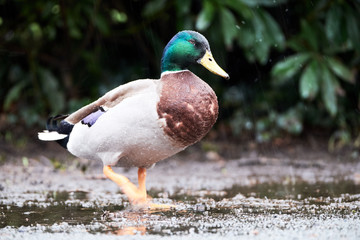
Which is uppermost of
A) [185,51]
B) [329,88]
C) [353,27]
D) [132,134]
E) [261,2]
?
[261,2]

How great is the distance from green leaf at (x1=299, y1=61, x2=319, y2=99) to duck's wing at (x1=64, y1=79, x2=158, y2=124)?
280 cm

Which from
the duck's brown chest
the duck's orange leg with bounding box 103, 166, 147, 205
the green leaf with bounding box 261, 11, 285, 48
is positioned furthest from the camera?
the green leaf with bounding box 261, 11, 285, 48

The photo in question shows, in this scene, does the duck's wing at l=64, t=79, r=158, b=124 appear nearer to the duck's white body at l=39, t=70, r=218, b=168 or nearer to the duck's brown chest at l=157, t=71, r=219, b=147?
the duck's white body at l=39, t=70, r=218, b=168

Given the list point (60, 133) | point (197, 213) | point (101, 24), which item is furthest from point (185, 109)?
point (101, 24)

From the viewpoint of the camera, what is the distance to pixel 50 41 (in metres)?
8.11

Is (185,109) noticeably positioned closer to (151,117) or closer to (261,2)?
(151,117)

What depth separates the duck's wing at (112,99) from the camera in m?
3.97

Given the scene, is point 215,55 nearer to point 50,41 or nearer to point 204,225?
point 50,41

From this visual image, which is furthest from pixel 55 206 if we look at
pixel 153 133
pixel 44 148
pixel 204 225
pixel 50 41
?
pixel 50 41

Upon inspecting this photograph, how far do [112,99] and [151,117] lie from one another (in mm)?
438

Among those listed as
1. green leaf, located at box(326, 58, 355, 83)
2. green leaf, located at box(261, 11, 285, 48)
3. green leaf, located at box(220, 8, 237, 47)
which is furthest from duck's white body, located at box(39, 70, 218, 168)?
green leaf, located at box(326, 58, 355, 83)

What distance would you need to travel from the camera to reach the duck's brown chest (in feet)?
12.3

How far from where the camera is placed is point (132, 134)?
12.6 feet

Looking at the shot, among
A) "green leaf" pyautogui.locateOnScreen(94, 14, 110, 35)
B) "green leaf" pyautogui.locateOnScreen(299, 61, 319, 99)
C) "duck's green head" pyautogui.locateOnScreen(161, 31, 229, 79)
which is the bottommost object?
"duck's green head" pyautogui.locateOnScreen(161, 31, 229, 79)
